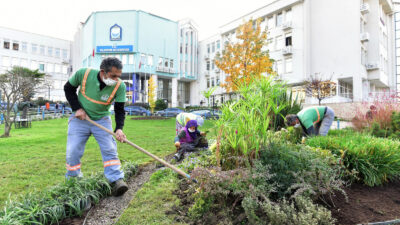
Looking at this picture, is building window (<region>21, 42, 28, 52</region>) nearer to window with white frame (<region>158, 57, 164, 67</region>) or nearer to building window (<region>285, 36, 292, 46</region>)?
window with white frame (<region>158, 57, 164, 67</region>)

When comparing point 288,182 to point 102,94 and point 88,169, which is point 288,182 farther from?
point 88,169

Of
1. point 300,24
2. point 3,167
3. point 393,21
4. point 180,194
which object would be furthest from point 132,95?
point 393,21

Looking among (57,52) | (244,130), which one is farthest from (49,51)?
(244,130)

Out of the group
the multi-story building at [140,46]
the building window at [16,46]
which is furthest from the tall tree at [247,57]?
the building window at [16,46]

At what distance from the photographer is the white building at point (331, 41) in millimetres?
23797

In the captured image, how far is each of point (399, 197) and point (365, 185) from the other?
14.7 inches

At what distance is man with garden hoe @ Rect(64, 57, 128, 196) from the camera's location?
325 centimetres

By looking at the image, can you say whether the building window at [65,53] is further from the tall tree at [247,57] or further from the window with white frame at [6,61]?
the tall tree at [247,57]

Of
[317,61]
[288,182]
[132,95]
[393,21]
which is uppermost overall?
[393,21]

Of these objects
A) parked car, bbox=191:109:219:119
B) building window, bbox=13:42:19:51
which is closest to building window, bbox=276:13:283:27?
parked car, bbox=191:109:219:119

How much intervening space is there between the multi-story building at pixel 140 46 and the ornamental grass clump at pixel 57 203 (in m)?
33.8

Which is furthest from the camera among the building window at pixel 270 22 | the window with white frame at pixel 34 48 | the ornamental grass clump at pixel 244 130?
the window with white frame at pixel 34 48

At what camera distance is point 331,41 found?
82.7 feet

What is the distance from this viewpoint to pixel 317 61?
26281 millimetres
